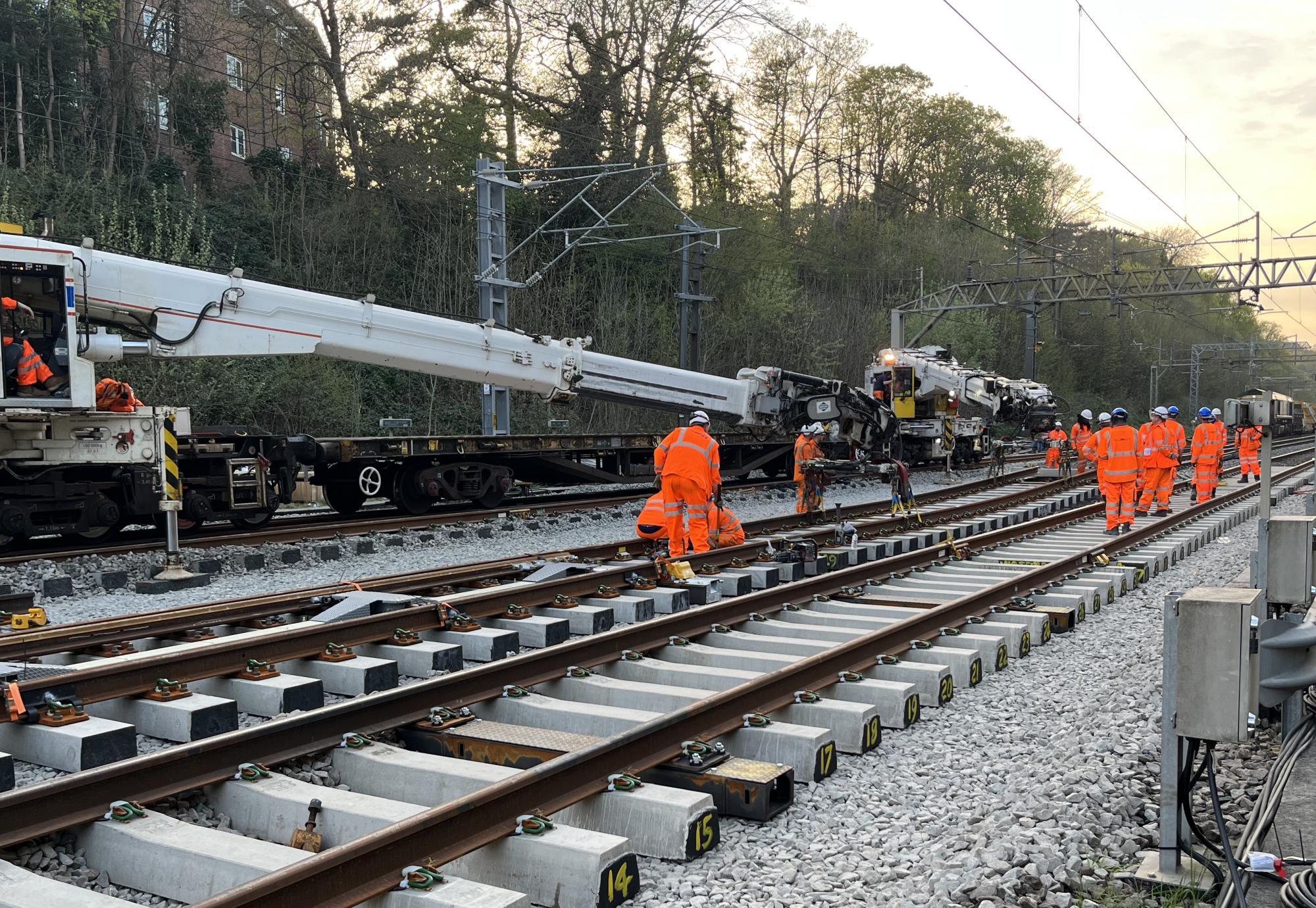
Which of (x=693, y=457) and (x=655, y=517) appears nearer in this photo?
(x=693, y=457)

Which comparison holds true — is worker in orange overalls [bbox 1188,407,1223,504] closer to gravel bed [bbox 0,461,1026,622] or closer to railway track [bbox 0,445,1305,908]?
gravel bed [bbox 0,461,1026,622]

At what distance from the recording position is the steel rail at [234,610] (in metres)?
6.26

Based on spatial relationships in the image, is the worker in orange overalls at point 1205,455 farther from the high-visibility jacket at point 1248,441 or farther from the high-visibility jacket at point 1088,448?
the high-visibility jacket at point 1248,441

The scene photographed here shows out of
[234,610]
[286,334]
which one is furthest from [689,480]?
[286,334]

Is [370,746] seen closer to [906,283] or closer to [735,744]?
[735,744]

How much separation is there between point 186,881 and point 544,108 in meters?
30.4

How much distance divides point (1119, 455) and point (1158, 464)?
313cm

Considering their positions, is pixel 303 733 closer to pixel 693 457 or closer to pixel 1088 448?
pixel 693 457

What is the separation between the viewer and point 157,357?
1071 centimetres

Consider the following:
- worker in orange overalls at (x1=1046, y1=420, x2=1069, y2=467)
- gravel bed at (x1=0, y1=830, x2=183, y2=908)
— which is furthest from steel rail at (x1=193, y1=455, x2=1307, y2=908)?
worker in orange overalls at (x1=1046, y1=420, x2=1069, y2=467)

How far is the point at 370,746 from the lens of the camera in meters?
4.50

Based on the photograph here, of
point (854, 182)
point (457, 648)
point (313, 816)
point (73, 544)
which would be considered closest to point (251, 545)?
point (73, 544)

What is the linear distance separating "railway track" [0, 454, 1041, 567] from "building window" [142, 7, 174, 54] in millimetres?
17080

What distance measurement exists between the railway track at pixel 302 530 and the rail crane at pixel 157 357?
10.8 inches
